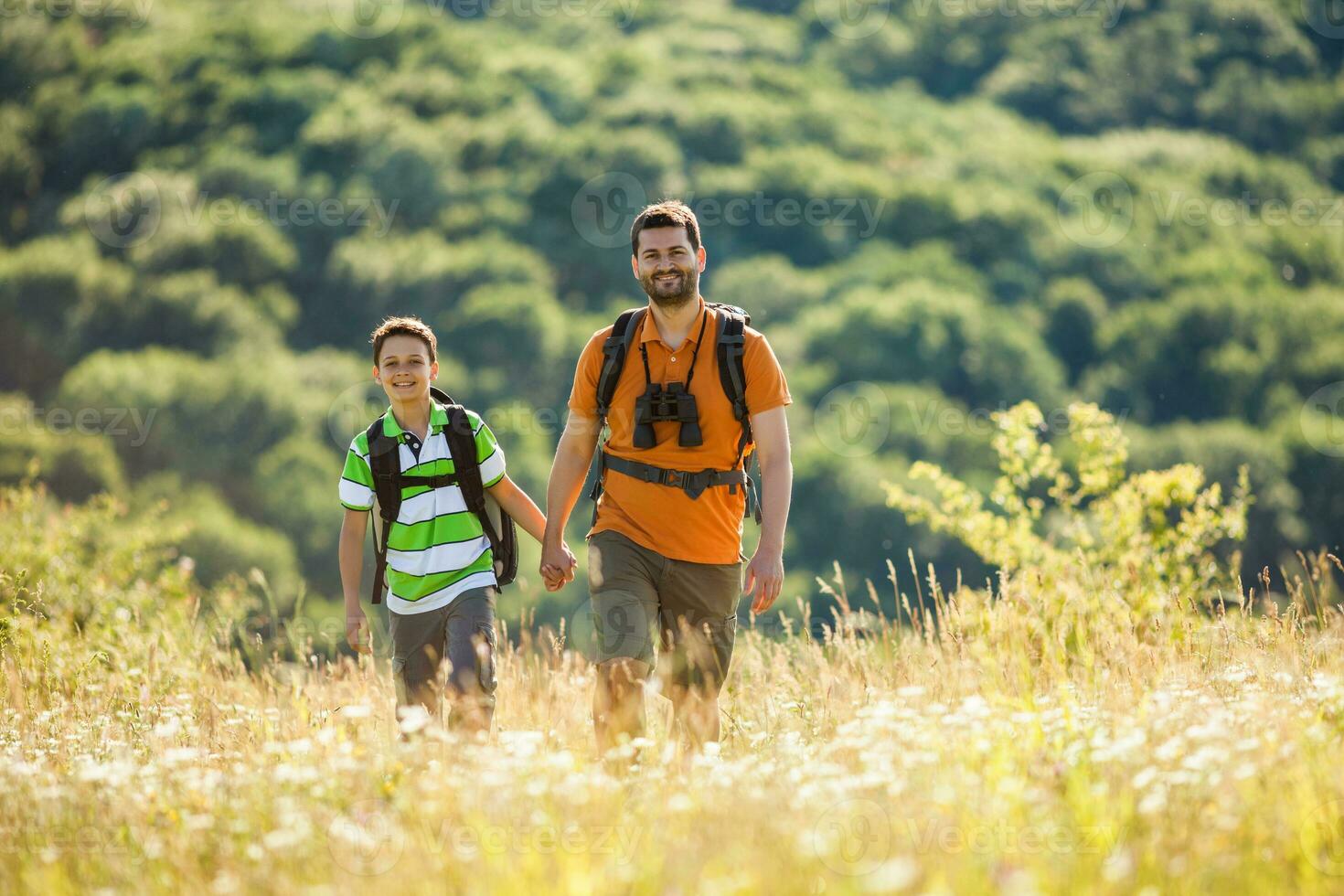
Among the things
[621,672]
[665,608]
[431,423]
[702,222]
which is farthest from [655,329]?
[702,222]

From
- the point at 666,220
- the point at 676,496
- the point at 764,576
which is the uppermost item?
Result: the point at 666,220

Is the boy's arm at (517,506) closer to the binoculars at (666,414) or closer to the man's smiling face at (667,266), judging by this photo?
the binoculars at (666,414)

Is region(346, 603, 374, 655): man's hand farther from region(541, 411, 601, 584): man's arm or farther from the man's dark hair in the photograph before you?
the man's dark hair

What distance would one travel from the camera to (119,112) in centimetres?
7406

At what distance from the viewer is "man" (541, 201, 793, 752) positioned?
13.9 feet

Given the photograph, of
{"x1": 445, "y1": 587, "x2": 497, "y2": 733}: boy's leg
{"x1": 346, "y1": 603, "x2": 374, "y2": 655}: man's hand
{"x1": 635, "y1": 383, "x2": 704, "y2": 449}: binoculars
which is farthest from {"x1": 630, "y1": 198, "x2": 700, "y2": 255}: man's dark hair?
{"x1": 346, "y1": 603, "x2": 374, "y2": 655}: man's hand

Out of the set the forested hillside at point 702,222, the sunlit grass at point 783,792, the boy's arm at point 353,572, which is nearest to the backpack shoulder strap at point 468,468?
the boy's arm at point 353,572

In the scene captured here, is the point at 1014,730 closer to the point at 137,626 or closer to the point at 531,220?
the point at 137,626

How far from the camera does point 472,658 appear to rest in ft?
14.0

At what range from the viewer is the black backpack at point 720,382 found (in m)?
4.32

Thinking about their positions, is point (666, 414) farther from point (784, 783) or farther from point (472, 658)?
point (784, 783)

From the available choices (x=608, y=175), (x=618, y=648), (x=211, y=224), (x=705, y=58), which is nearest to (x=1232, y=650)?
(x=618, y=648)

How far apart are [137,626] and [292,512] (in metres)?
41.7

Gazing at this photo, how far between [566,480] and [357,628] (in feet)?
2.92
